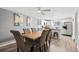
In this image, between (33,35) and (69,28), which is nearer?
(69,28)

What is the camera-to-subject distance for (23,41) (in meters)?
2.69

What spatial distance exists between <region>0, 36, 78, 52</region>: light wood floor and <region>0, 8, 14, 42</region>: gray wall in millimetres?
207

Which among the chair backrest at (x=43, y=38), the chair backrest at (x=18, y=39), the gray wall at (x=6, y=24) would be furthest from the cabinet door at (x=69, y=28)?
the gray wall at (x=6, y=24)

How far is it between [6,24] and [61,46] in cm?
140

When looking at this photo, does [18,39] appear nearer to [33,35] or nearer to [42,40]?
[33,35]

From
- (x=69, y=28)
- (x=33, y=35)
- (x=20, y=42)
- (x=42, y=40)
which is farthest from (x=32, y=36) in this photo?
(x=69, y=28)

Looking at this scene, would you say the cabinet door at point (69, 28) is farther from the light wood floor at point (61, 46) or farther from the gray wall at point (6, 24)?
the gray wall at point (6, 24)

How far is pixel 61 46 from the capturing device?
260 centimetres

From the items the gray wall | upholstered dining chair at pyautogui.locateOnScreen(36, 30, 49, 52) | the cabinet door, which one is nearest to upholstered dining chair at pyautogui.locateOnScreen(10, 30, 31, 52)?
the gray wall
